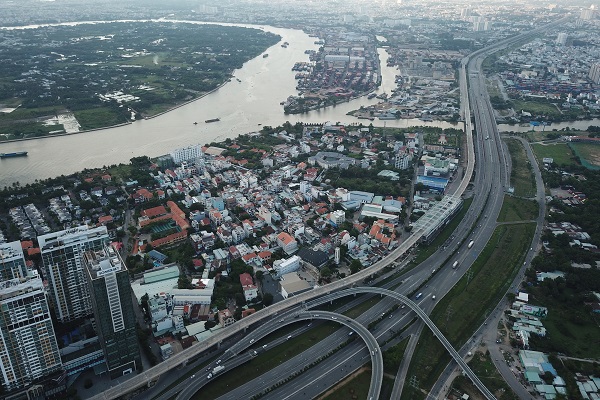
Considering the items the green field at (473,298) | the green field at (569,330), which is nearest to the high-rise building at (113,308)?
the green field at (473,298)

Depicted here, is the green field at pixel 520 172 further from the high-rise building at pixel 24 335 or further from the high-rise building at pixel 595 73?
the high-rise building at pixel 24 335

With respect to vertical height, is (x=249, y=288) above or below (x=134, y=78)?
below

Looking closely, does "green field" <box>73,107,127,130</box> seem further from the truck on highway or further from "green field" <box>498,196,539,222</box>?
"green field" <box>498,196,539,222</box>

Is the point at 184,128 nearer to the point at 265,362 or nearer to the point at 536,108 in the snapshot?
the point at 265,362

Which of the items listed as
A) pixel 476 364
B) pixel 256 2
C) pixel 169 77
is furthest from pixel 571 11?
pixel 476 364

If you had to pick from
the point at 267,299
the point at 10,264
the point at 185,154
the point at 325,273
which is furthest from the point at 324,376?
Result: the point at 185,154

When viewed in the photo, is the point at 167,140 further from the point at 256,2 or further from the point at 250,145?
the point at 256,2
